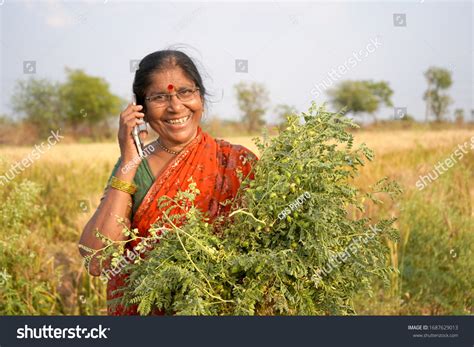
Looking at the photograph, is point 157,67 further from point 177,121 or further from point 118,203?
point 118,203

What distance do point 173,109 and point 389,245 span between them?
2.93 metres

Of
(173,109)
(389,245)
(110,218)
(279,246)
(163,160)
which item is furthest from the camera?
(389,245)

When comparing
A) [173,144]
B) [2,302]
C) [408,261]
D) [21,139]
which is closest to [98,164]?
[2,302]

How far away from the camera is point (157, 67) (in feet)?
9.90

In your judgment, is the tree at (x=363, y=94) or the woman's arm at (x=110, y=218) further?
the tree at (x=363, y=94)

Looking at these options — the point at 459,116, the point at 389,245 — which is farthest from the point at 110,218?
the point at 459,116

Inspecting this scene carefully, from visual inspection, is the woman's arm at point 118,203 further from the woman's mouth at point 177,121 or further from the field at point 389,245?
the field at point 389,245

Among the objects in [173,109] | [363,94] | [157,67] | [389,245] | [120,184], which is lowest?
[389,245]

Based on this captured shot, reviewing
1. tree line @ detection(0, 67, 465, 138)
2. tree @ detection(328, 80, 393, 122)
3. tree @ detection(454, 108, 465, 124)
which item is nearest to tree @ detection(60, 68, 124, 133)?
tree line @ detection(0, 67, 465, 138)

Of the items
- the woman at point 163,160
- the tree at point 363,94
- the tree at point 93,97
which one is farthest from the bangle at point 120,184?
the tree at point 93,97

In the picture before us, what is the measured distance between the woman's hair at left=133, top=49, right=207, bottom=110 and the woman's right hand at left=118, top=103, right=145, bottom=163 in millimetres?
176

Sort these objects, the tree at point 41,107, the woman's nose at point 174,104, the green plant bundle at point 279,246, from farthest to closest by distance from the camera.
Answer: the tree at point 41,107 → the woman's nose at point 174,104 → the green plant bundle at point 279,246

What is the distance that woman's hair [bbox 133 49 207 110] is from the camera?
3021 millimetres

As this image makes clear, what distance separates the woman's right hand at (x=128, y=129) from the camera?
287 centimetres
